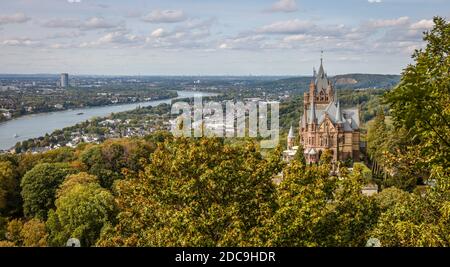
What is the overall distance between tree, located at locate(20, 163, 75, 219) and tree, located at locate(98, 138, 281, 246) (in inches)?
766

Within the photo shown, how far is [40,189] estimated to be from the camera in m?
30.1

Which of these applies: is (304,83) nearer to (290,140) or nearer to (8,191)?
(290,140)

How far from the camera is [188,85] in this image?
166 feet

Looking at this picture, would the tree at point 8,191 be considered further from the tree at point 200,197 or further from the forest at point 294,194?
the tree at point 200,197

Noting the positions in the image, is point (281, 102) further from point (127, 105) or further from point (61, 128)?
point (61, 128)

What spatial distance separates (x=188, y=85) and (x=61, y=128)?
42.7 ft

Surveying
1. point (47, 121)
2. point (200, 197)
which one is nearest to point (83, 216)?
point (200, 197)

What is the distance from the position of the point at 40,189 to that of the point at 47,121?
55.0ft

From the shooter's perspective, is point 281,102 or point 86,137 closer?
point 86,137

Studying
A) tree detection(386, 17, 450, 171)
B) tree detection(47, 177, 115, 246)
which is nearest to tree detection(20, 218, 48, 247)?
tree detection(47, 177, 115, 246)

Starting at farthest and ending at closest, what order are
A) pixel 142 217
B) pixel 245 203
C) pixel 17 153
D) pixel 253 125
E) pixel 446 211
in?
pixel 253 125
pixel 17 153
pixel 142 217
pixel 245 203
pixel 446 211

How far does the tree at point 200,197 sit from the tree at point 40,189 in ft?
63.8

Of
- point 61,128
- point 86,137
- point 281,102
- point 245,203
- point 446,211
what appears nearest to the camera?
point 446,211
